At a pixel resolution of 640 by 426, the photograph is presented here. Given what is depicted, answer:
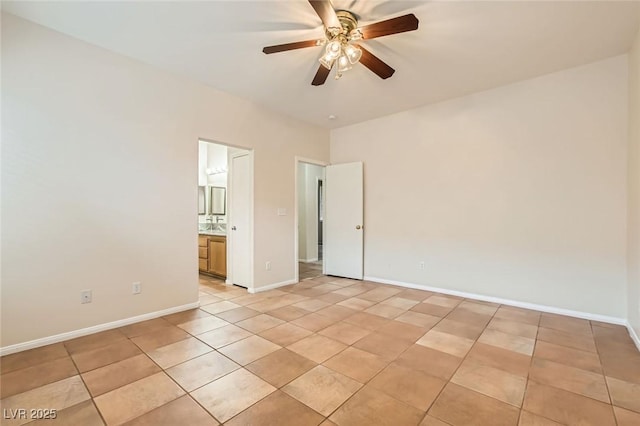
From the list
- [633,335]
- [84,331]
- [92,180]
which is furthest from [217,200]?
[633,335]

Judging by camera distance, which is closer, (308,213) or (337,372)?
(337,372)

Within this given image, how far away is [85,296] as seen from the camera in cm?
276

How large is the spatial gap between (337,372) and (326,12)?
2584 millimetres

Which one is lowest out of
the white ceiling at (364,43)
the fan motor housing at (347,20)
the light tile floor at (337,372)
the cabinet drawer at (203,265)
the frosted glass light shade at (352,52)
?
the light tile floor at (337,372)

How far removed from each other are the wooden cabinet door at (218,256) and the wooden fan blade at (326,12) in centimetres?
380

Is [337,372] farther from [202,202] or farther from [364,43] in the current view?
[202,202]

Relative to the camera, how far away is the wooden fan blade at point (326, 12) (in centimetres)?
187

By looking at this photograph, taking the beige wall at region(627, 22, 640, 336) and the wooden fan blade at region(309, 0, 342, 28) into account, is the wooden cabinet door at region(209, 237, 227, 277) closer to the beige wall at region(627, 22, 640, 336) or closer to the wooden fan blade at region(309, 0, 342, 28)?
the wooden fan blade at region(309, 0, 342, 28)

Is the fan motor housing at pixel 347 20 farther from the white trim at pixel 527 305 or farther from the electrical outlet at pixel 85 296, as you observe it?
the white trim at pixel 527 305

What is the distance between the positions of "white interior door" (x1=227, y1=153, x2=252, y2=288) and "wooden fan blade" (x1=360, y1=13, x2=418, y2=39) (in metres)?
2.64

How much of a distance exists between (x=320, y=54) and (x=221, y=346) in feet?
9.77

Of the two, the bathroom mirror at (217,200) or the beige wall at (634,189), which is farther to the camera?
the bathroom mirror at (217,200)

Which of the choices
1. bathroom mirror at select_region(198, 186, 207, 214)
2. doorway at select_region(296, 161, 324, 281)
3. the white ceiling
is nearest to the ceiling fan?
the white ceiling
